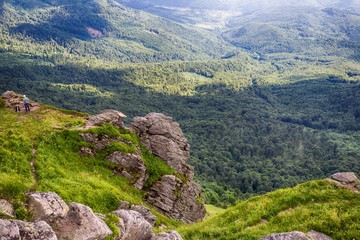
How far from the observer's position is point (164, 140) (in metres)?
55.8

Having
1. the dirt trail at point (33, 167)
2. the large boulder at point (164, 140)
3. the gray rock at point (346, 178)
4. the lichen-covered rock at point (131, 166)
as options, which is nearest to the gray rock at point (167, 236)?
the dirt trail at point (33, 167)

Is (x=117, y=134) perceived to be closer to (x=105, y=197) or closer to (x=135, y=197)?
(x=135, y=197)

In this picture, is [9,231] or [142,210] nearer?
[9,231]

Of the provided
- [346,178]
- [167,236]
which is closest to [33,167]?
[167,236]

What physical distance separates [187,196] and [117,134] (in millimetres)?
14573

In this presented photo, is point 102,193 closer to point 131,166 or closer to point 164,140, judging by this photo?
point 131,166

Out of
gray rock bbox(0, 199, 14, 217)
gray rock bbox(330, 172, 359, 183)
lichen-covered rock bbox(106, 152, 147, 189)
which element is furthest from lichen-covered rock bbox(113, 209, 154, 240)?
lichen-covered rock bbox(106, 152, 147, 189)

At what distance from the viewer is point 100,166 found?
42.2 m

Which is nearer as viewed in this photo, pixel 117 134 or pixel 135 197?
pixel 135 197

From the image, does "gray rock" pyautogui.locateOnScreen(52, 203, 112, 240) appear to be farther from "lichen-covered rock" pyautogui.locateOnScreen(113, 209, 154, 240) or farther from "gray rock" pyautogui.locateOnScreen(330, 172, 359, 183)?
"gray rock" pyautogui.locateOnScreen(330, 172, 359, 183)

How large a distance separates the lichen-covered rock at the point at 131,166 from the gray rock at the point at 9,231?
27302 mm

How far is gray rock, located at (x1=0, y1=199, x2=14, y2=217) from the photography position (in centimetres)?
1934

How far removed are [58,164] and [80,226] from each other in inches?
716

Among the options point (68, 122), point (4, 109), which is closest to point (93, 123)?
point (68, 122)
